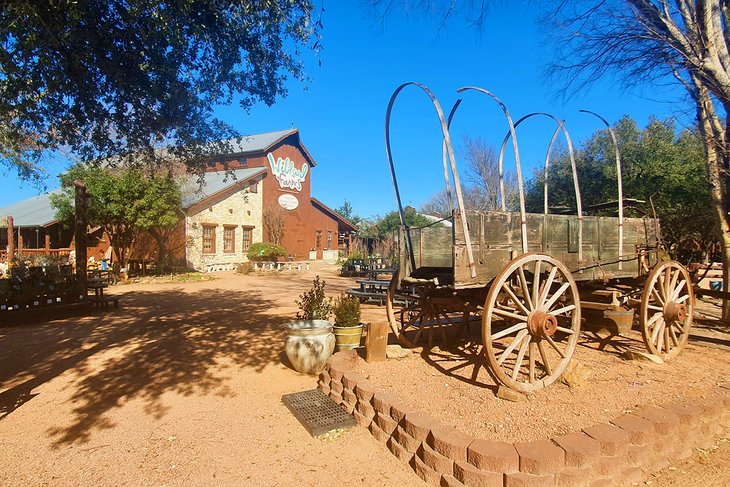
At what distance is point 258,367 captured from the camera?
5.64 metres

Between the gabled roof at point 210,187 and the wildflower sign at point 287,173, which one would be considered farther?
the wildflower sign at point 287,173

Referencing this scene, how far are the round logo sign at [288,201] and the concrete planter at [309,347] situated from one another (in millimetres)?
23186

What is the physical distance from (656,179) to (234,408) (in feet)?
46.4

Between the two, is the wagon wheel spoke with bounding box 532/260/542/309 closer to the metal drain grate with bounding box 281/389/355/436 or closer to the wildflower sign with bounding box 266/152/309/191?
the metal drain grate with bounding box 281/389/355/436

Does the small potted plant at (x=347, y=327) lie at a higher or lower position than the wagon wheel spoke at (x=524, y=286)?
lower

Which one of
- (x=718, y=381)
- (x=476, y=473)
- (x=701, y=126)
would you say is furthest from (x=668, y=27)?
(x=476, y=473)

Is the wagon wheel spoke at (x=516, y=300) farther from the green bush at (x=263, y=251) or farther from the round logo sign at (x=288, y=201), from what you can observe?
the round logo sign at (x=288, y=201)

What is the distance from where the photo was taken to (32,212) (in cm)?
2780

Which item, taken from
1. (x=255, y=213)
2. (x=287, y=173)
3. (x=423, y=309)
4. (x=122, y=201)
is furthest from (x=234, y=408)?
(x=287, y=173)

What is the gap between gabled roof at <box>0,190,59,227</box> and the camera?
23562 mm

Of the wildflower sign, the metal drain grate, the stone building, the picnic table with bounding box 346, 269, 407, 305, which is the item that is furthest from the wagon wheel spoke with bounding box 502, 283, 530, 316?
the wildflower sign

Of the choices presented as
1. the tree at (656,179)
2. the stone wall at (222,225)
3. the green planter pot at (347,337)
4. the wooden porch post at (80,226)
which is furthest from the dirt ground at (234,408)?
the stone wall at (222,225)

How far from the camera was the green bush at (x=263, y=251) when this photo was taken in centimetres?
2388

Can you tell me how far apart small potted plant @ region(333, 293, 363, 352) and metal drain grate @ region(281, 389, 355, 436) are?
1116 millimetres
